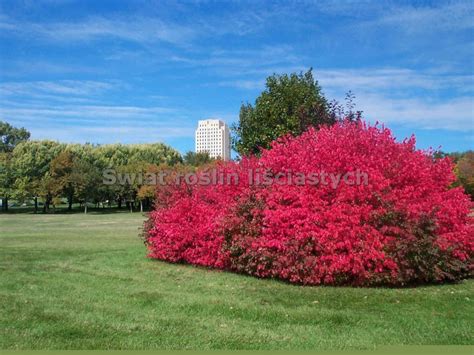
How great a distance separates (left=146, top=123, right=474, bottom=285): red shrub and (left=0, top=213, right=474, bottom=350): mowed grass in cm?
42

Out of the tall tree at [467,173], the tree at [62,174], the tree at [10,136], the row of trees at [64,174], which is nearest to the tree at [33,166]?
the row of trees at [64,174]

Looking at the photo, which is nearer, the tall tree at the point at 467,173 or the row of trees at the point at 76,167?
the tall tree at the point at 467,173

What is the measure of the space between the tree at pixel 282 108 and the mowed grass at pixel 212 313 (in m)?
8.85

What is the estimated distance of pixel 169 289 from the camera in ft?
28.3

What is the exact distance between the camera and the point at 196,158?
77438mm

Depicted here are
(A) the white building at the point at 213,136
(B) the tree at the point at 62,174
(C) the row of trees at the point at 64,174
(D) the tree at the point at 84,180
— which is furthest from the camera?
(B) the tree at the point at 62,174

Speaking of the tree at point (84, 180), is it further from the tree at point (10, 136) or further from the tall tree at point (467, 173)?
the tall tree at point (467, 173)

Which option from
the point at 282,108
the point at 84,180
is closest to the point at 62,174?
the point at 84,180

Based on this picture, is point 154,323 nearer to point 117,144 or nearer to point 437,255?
point 437,255

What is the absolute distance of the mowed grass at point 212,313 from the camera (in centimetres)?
560

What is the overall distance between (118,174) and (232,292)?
195ft

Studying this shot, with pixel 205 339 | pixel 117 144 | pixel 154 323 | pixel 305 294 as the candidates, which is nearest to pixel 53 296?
pixel 154 323

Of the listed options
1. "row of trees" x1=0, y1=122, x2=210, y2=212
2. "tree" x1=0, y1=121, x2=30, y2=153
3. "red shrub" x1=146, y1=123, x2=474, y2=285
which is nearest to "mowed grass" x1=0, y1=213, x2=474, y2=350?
"red shrub" x1=146, y1=123, x2=474, y2=285

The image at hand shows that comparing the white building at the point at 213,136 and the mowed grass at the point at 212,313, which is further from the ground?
the white building at the point at 213,136
